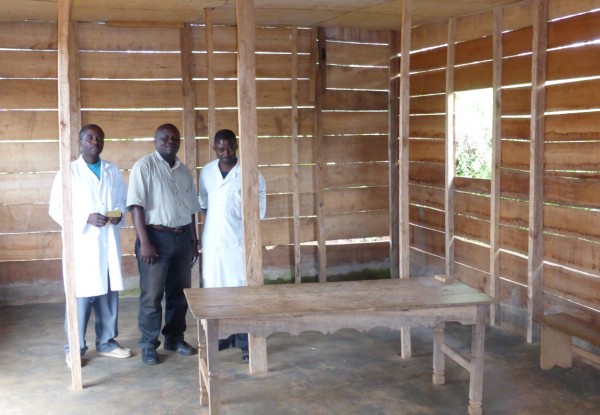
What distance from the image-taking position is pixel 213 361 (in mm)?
3895

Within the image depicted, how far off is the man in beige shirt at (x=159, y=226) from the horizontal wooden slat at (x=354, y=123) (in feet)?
8.32

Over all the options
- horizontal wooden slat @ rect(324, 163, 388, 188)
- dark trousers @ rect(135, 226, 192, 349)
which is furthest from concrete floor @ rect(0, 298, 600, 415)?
horizontal wooden slat @ rect(324, 163, 388, 188)

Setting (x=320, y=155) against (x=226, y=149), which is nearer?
(x=226, y=149)

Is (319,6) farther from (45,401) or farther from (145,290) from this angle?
(45,401)

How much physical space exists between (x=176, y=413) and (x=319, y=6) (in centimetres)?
355

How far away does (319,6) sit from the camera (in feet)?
19.5

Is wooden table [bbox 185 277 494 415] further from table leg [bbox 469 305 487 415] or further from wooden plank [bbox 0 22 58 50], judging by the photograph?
wooden plank [bbox 0 22 58 50]

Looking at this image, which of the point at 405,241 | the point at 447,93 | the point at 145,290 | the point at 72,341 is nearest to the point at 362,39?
the point at 447,93

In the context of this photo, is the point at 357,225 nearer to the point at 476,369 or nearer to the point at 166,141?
the point at 166,141

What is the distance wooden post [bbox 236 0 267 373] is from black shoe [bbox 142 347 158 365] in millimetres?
770

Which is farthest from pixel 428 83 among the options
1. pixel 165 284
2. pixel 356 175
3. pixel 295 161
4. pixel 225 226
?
pixel 165 284

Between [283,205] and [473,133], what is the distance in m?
2.16

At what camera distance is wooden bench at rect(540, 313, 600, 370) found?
4.79m

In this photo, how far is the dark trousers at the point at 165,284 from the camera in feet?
16.8
